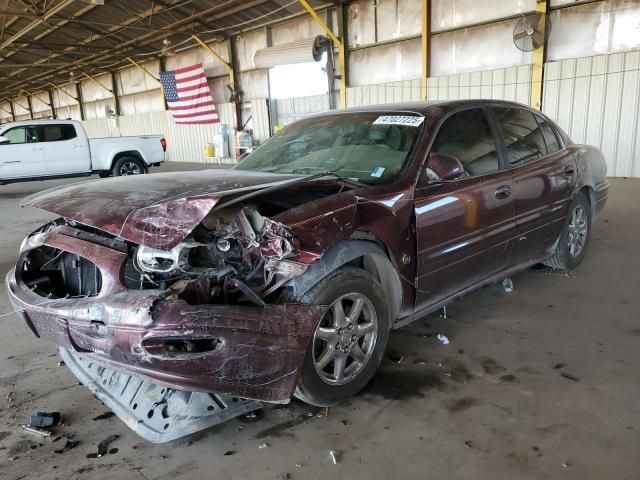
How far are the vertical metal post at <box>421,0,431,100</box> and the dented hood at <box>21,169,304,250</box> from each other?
394 inches

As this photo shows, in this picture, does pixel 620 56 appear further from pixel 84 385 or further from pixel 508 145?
→ pixel 84 385

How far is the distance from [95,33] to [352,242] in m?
19.5

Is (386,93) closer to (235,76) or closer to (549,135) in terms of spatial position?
(235,76)

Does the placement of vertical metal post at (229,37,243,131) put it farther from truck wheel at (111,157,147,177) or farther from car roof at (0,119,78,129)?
car roof at (0,119,78,129)

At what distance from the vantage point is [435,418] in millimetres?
2352

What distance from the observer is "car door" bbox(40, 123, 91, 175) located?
38.1 ft

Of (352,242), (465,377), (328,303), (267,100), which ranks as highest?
(267,100)

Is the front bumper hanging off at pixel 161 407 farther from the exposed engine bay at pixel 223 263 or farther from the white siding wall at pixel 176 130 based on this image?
the white siding wall at pixel 176 130

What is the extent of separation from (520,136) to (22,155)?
1157cm

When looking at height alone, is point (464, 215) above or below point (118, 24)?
below

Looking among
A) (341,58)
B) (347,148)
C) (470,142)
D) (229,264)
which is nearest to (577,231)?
(470,142)

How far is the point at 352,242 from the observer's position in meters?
2.41

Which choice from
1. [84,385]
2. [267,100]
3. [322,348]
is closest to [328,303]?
[322,348]

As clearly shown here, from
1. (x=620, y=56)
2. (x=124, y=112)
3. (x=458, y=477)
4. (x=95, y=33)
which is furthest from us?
(x=124, y=112)
